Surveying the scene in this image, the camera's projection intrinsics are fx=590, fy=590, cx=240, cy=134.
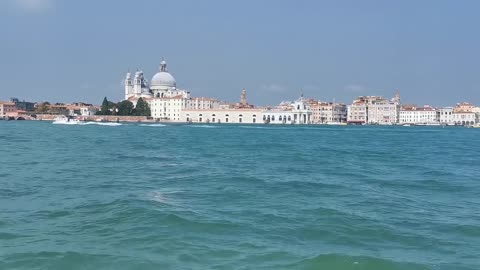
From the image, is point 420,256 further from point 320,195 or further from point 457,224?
point 320,195

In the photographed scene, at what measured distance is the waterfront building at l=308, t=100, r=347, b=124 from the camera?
98188 millimetres

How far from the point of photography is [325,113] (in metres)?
99.3

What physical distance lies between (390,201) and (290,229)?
8.59 ft

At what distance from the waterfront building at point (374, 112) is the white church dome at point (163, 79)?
3063 cm

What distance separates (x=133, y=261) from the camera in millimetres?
4703

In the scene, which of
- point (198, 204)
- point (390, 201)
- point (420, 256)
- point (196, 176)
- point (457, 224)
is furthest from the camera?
point (196, 176)

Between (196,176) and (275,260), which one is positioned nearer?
(275,260)

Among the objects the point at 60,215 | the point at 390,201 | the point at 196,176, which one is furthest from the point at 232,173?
the point at 60,215

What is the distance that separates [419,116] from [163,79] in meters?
43.8

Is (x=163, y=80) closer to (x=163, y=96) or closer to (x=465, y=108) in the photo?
(x=163, y=96)

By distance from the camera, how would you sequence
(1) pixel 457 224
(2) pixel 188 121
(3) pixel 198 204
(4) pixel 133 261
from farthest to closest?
(2) pixel 188 121 → (3) pixel 198 204 → (1) pixel 457 224 → (4) pixel 133 261

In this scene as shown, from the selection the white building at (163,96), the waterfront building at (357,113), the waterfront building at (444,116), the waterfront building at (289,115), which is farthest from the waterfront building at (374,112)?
the white building at (163,96)

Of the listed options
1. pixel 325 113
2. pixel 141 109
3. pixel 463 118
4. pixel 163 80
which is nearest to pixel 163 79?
pixel 163 80

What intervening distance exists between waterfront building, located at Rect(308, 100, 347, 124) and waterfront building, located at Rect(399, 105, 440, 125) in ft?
34.1
